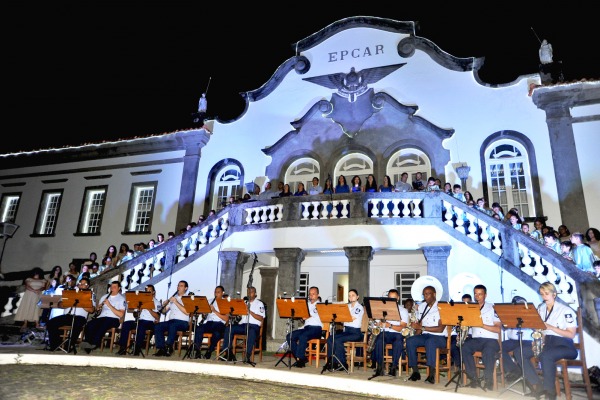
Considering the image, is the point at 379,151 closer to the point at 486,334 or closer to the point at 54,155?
the point at 486,334

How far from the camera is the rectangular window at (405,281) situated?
48.0 feet

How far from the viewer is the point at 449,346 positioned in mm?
8172

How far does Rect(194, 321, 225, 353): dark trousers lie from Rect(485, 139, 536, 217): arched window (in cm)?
952

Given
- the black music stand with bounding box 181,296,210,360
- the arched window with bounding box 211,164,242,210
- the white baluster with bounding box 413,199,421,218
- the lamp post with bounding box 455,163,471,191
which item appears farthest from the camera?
the arched window with bounding box 211,164,242,210

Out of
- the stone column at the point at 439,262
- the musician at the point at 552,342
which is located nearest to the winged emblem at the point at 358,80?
the stone column at the point at 439,262

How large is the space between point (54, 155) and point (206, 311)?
16.1 m

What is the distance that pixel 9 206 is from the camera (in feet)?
74.2

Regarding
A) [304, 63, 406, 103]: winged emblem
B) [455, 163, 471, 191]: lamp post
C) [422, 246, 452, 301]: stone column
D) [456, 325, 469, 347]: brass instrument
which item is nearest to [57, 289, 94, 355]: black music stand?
[456, 325, 469, 347]: brass instrument

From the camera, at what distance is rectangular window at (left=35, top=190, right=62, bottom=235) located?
2101 centimetres

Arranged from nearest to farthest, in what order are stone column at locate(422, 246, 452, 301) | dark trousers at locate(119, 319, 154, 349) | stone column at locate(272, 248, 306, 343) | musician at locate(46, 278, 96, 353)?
dark trousers at locate(119, 319, 154, 349) → musician at locate(46, 278, 96, 353) → stone column at locate(422, 246, 452, 301) → stone column at locate(272, 248, 306, 343)

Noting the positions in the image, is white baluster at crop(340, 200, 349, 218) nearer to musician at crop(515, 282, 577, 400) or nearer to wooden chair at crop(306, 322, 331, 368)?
wooden chair at crop(306, 322, 331, 368)

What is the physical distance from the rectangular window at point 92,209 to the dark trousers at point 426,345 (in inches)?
634

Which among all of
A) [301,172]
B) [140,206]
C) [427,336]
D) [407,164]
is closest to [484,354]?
[427,336]

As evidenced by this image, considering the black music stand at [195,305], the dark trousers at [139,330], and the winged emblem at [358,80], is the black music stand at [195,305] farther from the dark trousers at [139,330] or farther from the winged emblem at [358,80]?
the winged emblem at [358,80]
